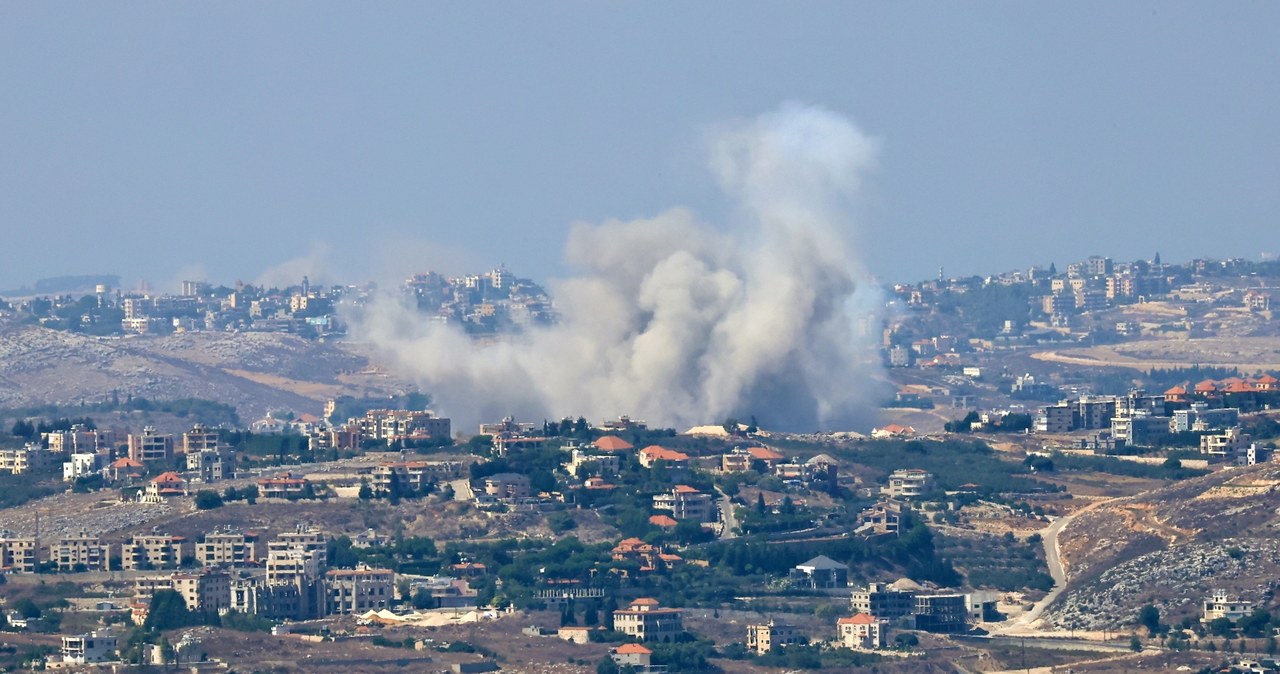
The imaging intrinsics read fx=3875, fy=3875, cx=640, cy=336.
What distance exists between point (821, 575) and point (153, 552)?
16.9 meters

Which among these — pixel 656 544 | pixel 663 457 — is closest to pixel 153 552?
pixel 656 544

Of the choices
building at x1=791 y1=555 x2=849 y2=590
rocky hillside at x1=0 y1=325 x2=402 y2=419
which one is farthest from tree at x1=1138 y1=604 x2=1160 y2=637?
rocky hillside at x1=0 y1=325 x2=402 y2=419

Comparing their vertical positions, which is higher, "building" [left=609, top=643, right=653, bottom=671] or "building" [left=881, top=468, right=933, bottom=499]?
"building" [left=881, top=468, right=933, bottom=499]

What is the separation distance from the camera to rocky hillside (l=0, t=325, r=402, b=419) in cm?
16900

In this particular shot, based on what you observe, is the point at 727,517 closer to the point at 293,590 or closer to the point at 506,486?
the point at 506,486

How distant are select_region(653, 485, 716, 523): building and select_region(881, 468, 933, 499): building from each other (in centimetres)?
668

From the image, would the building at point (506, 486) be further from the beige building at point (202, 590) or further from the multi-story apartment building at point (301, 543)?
the beige building at point (202, 590)

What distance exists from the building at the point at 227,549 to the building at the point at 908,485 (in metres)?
20.3

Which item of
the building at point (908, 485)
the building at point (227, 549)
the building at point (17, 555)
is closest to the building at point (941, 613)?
the building at point (227, 549)

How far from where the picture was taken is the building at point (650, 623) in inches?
3438

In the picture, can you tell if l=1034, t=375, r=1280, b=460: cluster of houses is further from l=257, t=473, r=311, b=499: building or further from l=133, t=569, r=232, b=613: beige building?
l=133, t=569, r=232, b=613: beige building

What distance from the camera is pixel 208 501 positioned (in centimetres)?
10319

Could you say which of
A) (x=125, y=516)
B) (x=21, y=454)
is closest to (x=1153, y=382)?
(x=21, y=454)

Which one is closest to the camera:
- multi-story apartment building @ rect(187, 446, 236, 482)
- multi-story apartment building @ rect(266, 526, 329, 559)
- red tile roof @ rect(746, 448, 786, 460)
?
multi-story apartment building @ rect(266, 526, 329, 559)
